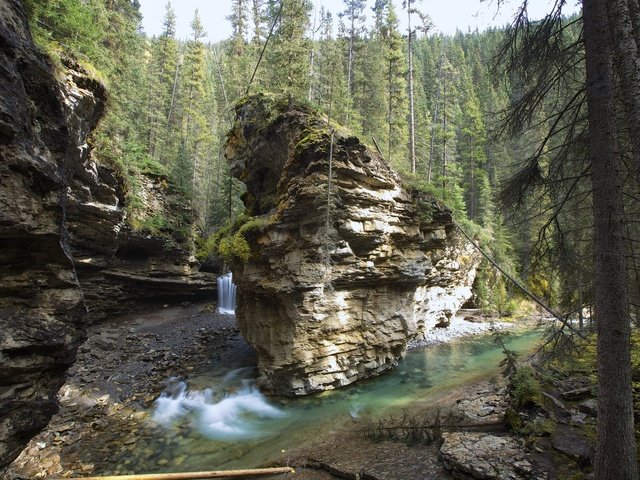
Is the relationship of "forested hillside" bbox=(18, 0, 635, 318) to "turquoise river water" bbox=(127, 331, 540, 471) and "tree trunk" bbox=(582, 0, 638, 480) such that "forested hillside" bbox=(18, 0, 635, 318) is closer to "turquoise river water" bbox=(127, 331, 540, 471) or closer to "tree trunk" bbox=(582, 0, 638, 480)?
"tree trunk" bbox=(582, 0, 638, 480)

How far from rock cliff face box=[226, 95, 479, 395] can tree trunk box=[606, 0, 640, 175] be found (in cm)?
709

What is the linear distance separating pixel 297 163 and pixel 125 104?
1572cm

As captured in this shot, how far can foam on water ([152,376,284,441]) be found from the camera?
33.1 feet

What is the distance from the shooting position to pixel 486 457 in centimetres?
621

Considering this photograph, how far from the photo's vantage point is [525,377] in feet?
28.2

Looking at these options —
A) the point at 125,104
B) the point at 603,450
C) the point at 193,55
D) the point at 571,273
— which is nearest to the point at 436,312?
the point at 571,273

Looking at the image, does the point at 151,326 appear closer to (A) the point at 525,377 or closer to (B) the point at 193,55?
(A) the point at 525,377

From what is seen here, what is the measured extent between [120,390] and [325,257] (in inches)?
356

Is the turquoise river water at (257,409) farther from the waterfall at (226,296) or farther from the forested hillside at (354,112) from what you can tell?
the waterfall at (226,296)

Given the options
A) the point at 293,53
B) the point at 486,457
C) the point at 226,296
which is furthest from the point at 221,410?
the point at 293,53

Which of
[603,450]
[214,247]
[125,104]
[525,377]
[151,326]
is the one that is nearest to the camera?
[603,450]

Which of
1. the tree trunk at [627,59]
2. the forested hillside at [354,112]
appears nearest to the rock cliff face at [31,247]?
the forested hillside at [354,112]

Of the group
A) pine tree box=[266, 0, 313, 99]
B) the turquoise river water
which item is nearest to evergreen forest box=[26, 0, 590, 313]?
pine tree box=[266, 0, 313, 99]

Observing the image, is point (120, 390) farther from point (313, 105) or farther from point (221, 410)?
point (313, 105)
